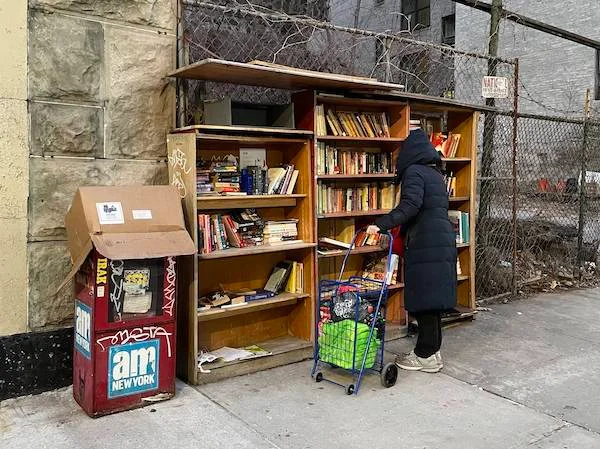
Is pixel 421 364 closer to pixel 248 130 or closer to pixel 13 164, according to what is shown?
pixel 248 130

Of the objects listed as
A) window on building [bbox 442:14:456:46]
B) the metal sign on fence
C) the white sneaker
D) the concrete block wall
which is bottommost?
the white sneaker

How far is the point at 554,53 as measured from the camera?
18.8 m

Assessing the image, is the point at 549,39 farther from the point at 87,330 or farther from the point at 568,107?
Result: the point at 87,330

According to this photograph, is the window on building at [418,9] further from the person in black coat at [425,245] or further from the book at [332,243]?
the person in black coat at [425,245]

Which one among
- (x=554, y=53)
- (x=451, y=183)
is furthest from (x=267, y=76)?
(x=554, y=53)

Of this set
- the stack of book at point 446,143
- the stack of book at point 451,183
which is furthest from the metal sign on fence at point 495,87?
the stack of book at point 451,183

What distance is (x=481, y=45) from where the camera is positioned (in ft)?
65.7

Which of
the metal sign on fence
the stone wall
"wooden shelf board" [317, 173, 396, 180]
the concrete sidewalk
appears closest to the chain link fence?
the metal sign on fence

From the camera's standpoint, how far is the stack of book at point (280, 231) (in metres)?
4.83

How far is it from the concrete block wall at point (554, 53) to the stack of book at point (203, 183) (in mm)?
15320

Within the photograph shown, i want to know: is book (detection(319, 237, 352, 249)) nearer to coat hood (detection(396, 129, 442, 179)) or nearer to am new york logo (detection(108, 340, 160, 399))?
coat hood (detection(396, 129, 442, 179))

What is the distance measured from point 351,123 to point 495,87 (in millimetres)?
2144

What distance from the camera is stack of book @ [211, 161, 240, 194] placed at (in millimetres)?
4504

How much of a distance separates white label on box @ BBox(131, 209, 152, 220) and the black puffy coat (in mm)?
1679
